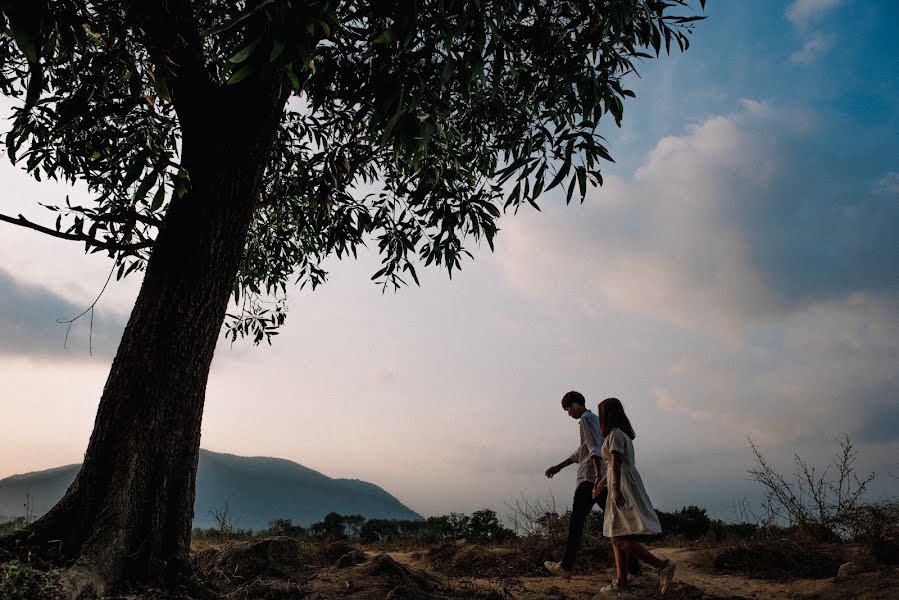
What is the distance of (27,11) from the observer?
2.76 metres

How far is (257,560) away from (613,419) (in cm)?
455

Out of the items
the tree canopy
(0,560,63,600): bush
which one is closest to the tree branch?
the tree canopy

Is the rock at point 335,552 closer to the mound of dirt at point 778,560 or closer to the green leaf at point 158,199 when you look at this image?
the mound of dirt at point 778,560

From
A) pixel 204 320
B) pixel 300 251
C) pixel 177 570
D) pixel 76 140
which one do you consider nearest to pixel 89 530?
pixel 177 570

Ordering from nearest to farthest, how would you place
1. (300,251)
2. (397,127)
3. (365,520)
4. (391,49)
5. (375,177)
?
(397,127) < (391,49) < (375,177) < (300,251) < (365,520)

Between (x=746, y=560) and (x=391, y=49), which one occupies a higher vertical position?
(x=391, y=49)

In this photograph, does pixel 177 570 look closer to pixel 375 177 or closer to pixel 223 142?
pixel 223 142

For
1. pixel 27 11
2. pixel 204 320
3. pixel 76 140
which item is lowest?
pixel 204 320

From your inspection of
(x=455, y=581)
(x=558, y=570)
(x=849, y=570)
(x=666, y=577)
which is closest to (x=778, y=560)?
(x=849, y=570)

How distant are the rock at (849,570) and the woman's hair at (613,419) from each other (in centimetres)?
279

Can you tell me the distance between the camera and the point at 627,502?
604 cm

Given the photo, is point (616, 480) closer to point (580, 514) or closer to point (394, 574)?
point (580, 514)

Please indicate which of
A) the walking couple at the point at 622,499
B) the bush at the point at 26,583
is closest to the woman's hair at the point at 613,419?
the walking couple at the point at 622,499

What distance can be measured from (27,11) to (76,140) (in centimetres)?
482
